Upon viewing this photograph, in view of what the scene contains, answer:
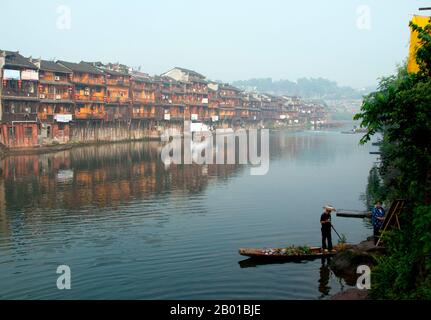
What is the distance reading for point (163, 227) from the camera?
28.5 metres

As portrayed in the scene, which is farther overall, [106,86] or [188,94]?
[188,94]

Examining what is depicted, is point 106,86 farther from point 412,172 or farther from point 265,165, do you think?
point 412,172

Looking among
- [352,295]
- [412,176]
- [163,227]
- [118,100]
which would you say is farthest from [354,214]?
[118,100]

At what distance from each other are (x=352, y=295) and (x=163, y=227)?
48.4 feet

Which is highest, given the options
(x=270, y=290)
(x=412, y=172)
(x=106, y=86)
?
(x=106, y=86)

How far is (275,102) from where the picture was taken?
187000mm

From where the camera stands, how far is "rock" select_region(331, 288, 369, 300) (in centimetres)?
1547

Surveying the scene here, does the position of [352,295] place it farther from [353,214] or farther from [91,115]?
[91,115]

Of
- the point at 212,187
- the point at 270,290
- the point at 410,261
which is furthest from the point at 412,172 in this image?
the point at 212,187

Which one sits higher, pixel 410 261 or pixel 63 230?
pixel 410 261

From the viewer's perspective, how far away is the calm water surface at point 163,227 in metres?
18.6

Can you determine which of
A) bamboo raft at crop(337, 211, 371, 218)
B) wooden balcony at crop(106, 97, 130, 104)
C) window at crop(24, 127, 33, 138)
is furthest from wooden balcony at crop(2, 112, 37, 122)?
bamboo raft at crop(337, 211, 371, 218)

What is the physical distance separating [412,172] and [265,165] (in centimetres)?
5081
